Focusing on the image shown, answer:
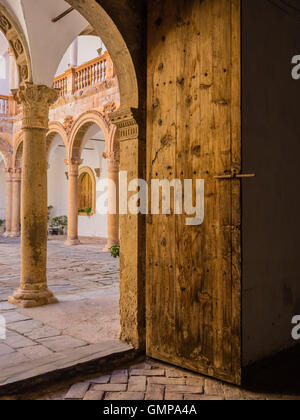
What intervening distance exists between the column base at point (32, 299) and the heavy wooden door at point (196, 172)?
2283 mm

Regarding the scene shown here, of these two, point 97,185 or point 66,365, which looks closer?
point 66,365

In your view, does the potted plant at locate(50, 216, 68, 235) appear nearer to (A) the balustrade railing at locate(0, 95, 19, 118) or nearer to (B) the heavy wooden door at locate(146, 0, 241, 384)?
(A) the balustrade railing at locate(0, 95, 19, 118)

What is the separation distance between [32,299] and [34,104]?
264 centimetres

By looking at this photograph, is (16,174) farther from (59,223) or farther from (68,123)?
(68,123)

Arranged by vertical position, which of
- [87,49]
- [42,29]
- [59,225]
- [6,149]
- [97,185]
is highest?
[87,49]

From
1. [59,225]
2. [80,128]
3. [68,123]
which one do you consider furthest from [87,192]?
[80,128]

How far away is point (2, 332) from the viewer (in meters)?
4.16

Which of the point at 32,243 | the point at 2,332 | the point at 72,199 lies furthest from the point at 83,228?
the point at 2,332

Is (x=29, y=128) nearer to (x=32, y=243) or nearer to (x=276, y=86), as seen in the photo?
(x=32, y=243)

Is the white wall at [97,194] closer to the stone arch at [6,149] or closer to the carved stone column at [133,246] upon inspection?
the stone arch at [6,149]

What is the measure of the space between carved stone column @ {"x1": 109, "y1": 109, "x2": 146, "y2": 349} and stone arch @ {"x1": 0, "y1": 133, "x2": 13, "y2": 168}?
1505 centimetres

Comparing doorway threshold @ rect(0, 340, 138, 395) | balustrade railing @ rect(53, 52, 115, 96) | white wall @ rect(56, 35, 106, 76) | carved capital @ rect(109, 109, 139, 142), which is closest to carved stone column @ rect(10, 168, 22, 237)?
balustrade railing @ rect(53, 52, 115, 96)

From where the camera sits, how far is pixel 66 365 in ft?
10.3

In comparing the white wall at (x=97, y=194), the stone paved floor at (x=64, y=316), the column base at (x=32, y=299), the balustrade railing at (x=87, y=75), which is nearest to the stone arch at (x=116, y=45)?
the stone paved floor at (x=64, y=316)
